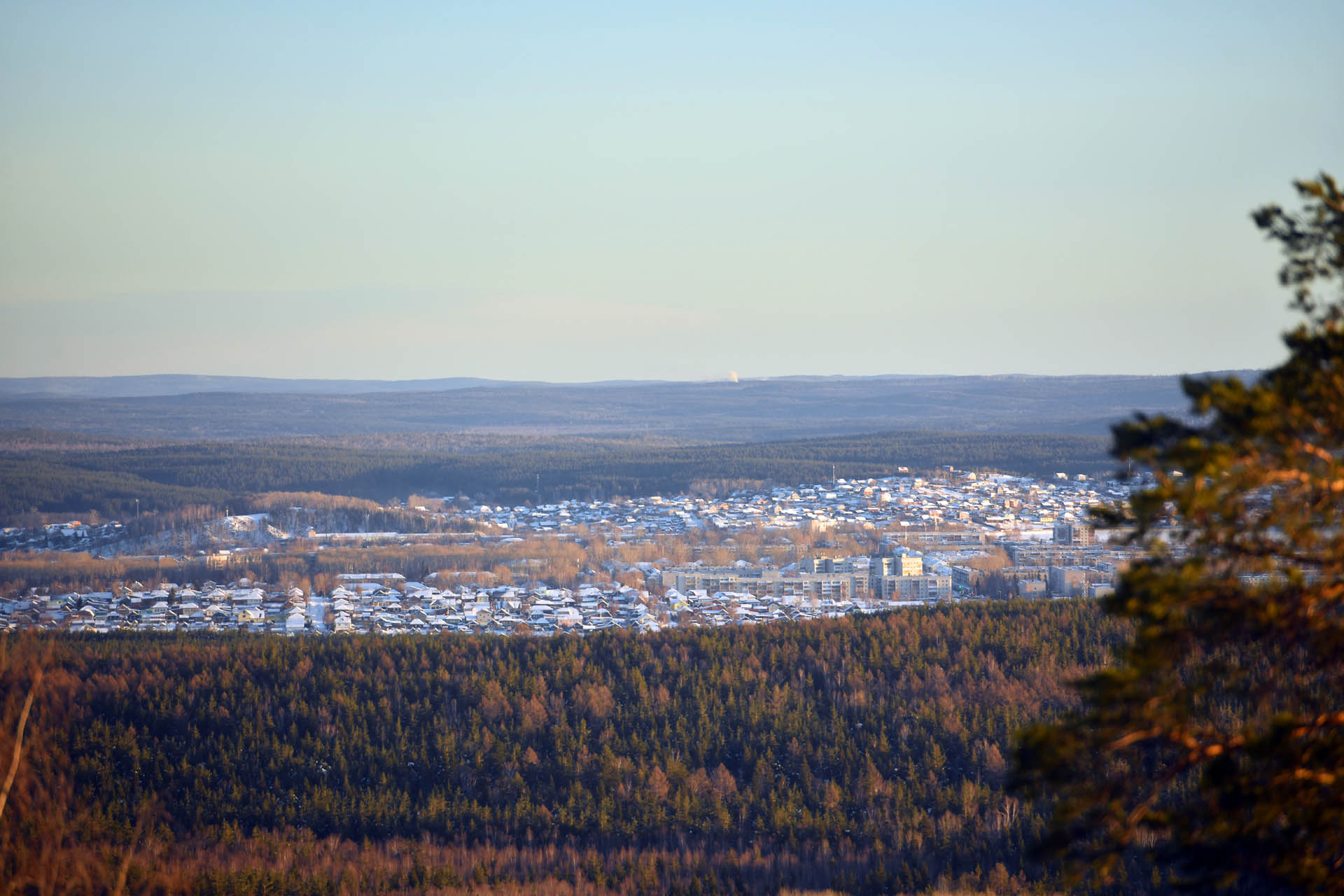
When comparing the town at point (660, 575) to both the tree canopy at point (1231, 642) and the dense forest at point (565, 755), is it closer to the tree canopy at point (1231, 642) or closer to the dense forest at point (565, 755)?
the dense forest at point (565, 755)

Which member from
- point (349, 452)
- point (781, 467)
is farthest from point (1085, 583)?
point (349, 452)

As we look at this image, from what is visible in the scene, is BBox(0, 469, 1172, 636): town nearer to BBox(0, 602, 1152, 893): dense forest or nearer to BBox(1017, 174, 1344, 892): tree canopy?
BBox(0, 602, 1152, 893): dense forest

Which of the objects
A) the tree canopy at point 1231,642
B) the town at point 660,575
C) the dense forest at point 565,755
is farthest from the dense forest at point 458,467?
the tree canopy at point 1231,642

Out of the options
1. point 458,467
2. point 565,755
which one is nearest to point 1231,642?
point 565,755

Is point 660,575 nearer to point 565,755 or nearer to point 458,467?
point 565,755

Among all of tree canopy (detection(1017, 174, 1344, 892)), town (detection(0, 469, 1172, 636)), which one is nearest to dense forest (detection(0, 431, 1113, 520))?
town (detection(0, 469, 1172, 636))

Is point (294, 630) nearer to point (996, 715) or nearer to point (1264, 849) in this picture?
point (996, 715)

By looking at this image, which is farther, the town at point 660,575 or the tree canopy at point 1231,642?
the town at point 660,575
